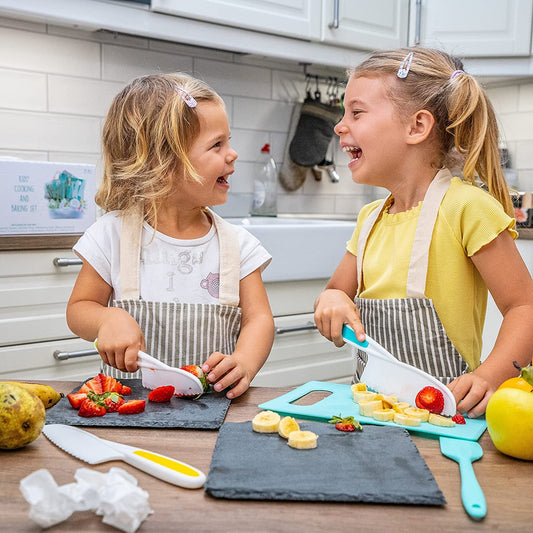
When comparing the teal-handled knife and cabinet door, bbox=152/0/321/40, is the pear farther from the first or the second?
cabinet door, bbox=152/0/321/40

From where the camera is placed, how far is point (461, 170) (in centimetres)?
128

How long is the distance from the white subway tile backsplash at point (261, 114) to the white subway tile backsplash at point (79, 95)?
526mm

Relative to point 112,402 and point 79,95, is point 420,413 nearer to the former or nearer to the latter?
point 112,402

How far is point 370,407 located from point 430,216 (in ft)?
1.55

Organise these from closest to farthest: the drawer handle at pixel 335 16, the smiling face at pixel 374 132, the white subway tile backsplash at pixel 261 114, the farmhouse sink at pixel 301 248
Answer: the smiling face at pixel 374 132, the farmhouse sink at pixel 301 248, the drawer handle at pixel 335 16, the white subway tile backsplash at pixel 261 114

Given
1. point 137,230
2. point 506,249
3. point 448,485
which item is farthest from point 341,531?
point 137,230

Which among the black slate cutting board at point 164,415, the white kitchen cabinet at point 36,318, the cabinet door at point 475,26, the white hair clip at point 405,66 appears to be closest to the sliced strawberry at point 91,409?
the black slate cutting board at point 164,415

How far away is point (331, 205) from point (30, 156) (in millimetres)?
1363

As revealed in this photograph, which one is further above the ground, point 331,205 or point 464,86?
point 464,86

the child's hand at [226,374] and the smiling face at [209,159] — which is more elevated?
the smiling face at [209,159]

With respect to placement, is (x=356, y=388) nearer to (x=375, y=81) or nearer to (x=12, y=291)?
(x=375, y=81)

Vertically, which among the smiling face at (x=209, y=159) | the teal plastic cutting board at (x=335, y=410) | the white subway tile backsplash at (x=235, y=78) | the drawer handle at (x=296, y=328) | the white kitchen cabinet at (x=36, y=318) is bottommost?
the drawer handle at (x=296, y=328)

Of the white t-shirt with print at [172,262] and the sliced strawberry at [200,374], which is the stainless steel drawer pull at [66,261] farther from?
the sliced strawberry at [200,374]

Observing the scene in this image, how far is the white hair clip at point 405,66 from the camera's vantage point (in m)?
1.20
